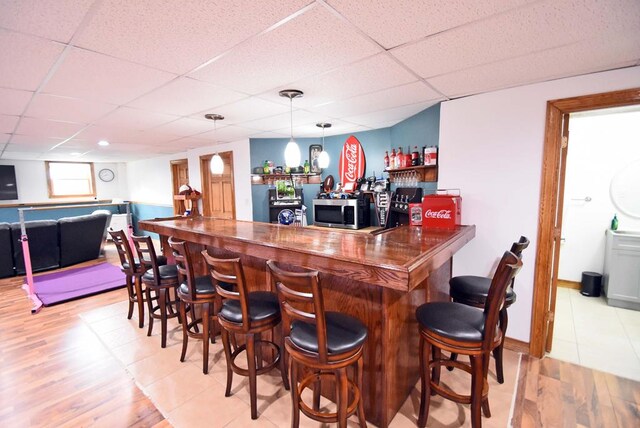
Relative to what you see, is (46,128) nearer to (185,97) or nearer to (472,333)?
(185,97)

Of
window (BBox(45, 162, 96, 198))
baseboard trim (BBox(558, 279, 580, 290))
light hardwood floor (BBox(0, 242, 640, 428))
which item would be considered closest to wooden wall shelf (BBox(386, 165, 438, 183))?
light hardwood floor (BBox(0, 242, 640, 428))

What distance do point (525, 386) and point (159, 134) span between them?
5273 millimetres

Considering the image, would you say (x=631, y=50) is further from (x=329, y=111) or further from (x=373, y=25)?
(x=329, y=111)

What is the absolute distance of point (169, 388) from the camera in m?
2.09

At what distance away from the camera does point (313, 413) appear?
151cm

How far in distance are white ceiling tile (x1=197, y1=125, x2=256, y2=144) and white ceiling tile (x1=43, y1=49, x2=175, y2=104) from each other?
64.3 inches

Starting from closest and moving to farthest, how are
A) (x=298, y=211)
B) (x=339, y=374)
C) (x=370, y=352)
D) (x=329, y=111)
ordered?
(x=339, y=374)
(x=370, y=352)
(x=329, y=111)
(x=298, y=211)

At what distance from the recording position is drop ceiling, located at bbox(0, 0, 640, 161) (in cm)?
134

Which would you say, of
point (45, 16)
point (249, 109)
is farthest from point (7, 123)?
point (45, 16)

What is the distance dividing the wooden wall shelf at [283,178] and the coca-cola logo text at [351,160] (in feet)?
2.50

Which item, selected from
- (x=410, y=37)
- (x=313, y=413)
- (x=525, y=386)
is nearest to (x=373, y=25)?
(x=410, y=37)

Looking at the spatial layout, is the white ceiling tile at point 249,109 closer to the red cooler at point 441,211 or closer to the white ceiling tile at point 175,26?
the white ceiling tile at point 175,26

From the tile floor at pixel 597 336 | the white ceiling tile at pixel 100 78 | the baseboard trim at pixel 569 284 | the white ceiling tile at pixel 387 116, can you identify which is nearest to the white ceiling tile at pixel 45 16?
the white ceiling tile at pixel 100 78

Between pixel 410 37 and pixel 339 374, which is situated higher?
pixel 410 37
